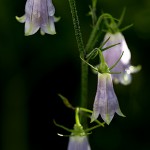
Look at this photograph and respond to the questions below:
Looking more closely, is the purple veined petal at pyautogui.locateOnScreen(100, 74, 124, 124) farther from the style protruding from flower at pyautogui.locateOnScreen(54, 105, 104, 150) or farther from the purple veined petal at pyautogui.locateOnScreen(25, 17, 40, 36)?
the purple veined petal at pyautogui.locateOnScreen(25, 17, 40, 36)

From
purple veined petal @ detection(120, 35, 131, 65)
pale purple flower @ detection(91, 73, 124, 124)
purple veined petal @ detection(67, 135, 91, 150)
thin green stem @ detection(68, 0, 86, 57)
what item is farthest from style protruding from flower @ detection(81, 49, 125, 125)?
purple veined petal @ detection(120, 35, 131, 65)

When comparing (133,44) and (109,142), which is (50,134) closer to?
(109,142)

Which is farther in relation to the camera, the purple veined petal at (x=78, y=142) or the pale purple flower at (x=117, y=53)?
the pale purple flower at (x=117, y=53)

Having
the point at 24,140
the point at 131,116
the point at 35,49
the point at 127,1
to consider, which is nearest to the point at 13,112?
the point at 24,140

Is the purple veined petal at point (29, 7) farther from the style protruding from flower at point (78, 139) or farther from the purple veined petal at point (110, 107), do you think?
the style protruding from flower at point (78, 139)

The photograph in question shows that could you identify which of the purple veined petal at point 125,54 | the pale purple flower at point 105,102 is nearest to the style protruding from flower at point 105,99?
the pale purple flower at point 105,102

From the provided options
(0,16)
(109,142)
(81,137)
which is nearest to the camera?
(81,137)
